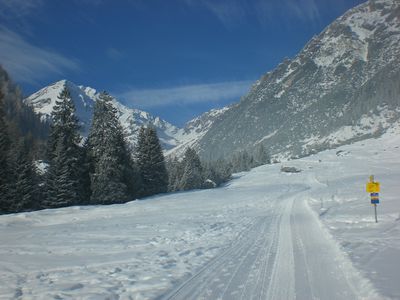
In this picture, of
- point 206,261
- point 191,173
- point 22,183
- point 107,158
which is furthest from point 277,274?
point 191,173

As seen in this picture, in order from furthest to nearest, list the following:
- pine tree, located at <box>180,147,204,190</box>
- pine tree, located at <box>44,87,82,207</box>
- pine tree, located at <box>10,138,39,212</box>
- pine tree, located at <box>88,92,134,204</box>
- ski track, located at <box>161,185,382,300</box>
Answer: pine tree, located at <box>180,147,204,190</box>
pine tree, located at <box>88,92,134,204</box>
pine tree, located at <box>44,87,82,207</box>
pine tree, located at <box>10,138,39,212</box>
ski track, located at <box>161,185,382,300</box>

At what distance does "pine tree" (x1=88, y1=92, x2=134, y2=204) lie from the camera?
33.0m

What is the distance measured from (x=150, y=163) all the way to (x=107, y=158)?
12110 millimetres

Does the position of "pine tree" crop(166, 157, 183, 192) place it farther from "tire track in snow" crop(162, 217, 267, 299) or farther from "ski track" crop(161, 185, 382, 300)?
"ski track" crop(161, 185, 382, 300)

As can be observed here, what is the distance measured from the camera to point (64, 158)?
104 feet

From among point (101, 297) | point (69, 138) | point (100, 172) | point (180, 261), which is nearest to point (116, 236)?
point (180, 261)

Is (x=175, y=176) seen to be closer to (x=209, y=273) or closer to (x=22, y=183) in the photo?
(x=22, y=183)

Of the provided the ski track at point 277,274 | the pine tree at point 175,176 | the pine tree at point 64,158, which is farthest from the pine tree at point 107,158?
the pine tree at point 175,176

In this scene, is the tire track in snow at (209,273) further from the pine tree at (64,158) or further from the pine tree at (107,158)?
the pine tree at (64,158)

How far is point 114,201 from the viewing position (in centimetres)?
3359

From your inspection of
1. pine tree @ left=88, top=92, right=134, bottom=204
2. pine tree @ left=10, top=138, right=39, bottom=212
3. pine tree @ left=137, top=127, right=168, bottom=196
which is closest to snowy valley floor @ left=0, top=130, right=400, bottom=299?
pine tree @ left=10, top=138, right=39, bottom=212

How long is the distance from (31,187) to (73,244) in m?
21.3

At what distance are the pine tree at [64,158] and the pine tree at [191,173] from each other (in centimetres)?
2878

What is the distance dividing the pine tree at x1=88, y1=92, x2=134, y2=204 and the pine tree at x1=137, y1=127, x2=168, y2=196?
719 centimetres
